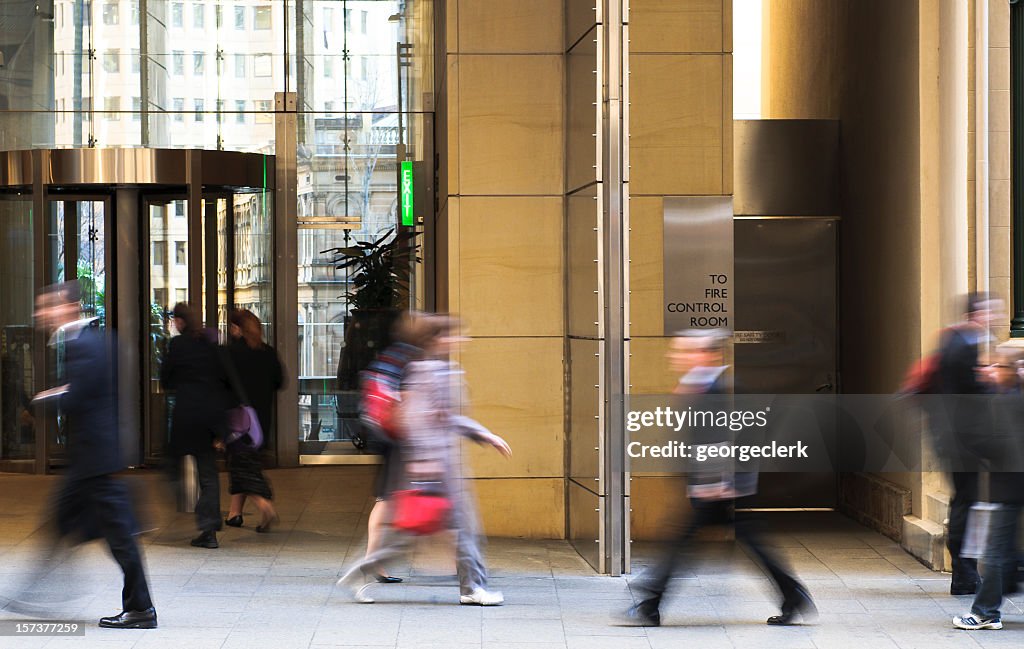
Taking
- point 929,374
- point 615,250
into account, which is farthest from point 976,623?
point 615,250

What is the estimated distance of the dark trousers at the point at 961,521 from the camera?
7.21 metres

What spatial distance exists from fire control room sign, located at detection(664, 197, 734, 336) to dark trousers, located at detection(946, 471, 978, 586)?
8.13 feet

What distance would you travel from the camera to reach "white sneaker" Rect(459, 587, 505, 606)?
24.4ft

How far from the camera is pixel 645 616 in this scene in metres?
7.00

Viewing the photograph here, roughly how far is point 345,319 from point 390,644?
832cm

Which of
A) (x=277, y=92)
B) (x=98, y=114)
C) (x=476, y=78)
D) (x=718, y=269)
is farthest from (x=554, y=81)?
(x=98, y=114)

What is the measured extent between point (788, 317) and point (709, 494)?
15.2ft

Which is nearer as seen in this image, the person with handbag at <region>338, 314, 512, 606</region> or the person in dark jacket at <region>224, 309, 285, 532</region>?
the person with handbag at <region>338, 314, 512, 606</region>

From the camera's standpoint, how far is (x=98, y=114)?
555 inches

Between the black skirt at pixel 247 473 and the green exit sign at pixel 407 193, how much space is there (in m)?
5.26

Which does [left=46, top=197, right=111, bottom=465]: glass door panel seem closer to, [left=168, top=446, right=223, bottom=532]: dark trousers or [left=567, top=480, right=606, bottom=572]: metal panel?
[left=168, top=446, right=223, bottom=532]: dark trousers

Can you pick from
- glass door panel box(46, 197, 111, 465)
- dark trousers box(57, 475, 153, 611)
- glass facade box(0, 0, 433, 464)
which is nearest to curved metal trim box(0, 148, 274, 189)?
glass door panel box(46, 197, 111, 465)

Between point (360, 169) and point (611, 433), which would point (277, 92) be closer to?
point (360, 169)

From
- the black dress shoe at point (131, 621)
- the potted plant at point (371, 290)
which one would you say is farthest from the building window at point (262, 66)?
the black dress shoe at point (131, 621)
